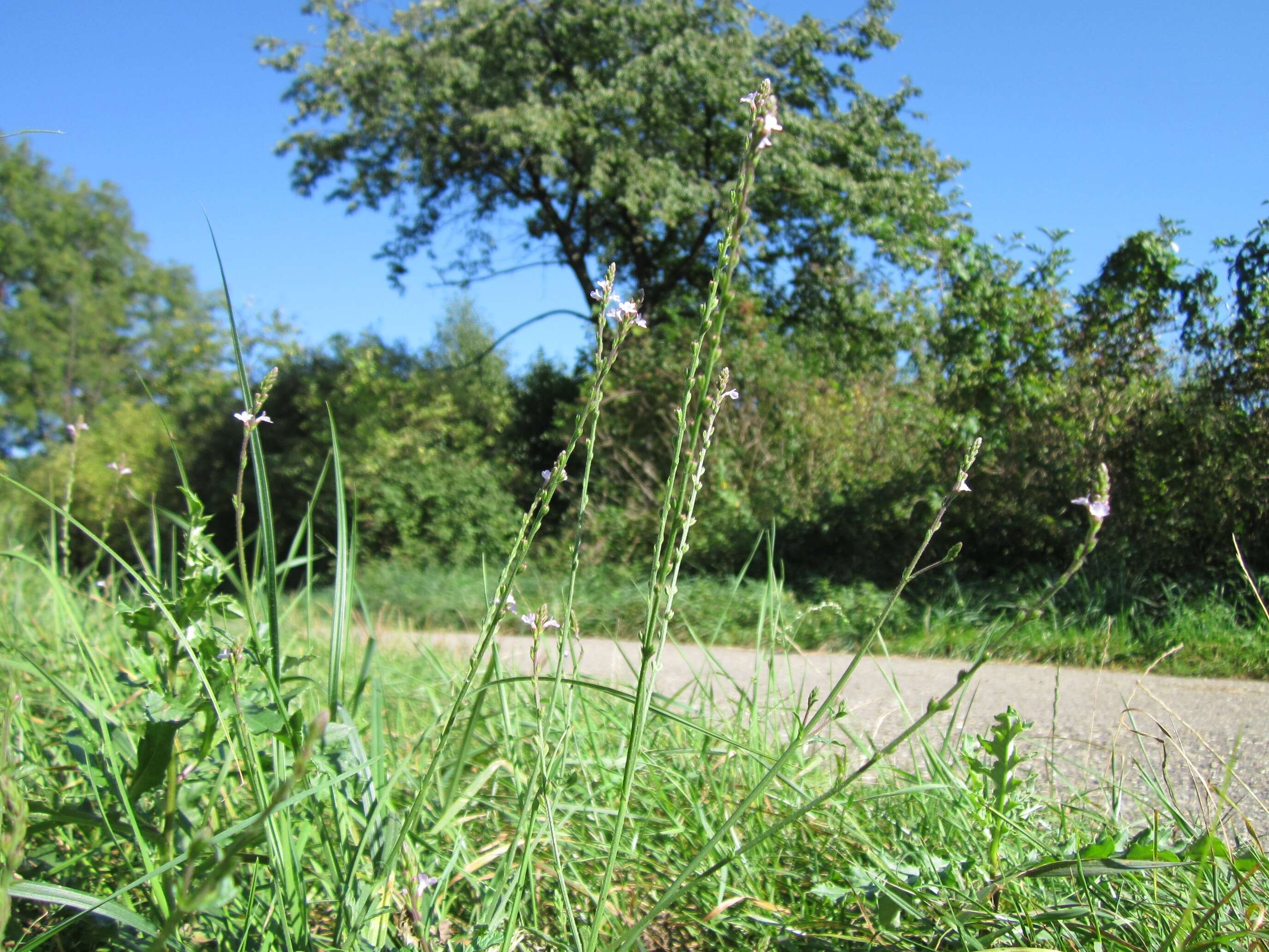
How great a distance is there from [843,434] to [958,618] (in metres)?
3.45

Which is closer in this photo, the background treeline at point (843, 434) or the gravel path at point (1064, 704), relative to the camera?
the gravel path at point (1064, 704)

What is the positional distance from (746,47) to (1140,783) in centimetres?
1450

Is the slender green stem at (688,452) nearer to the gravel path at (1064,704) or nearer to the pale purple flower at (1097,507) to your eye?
the pale purple flower at (1097,507)

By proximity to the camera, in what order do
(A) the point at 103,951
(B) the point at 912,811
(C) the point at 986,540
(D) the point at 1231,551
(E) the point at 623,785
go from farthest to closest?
(C) the point at 986,540
(D) the point at 1231,551
(B) the point at 912,811
(A) the point at 103,951
(E) the point at 623,785

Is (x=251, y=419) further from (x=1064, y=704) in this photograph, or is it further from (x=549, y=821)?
(x=1064, y=704)

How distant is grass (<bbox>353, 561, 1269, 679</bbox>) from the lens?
4543mm

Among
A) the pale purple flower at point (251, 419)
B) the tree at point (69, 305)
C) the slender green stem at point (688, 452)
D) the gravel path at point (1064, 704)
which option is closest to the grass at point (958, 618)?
the gravel path at point (1064, 704)

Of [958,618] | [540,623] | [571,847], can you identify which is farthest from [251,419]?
[958,618]

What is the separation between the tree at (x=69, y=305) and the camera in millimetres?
34000

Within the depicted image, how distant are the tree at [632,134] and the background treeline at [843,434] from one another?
1321mm

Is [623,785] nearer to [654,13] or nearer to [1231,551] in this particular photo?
[1231,551]

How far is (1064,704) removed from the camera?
10.8ft

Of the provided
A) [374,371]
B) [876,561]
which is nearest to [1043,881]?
[876,561]

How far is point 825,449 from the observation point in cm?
917
